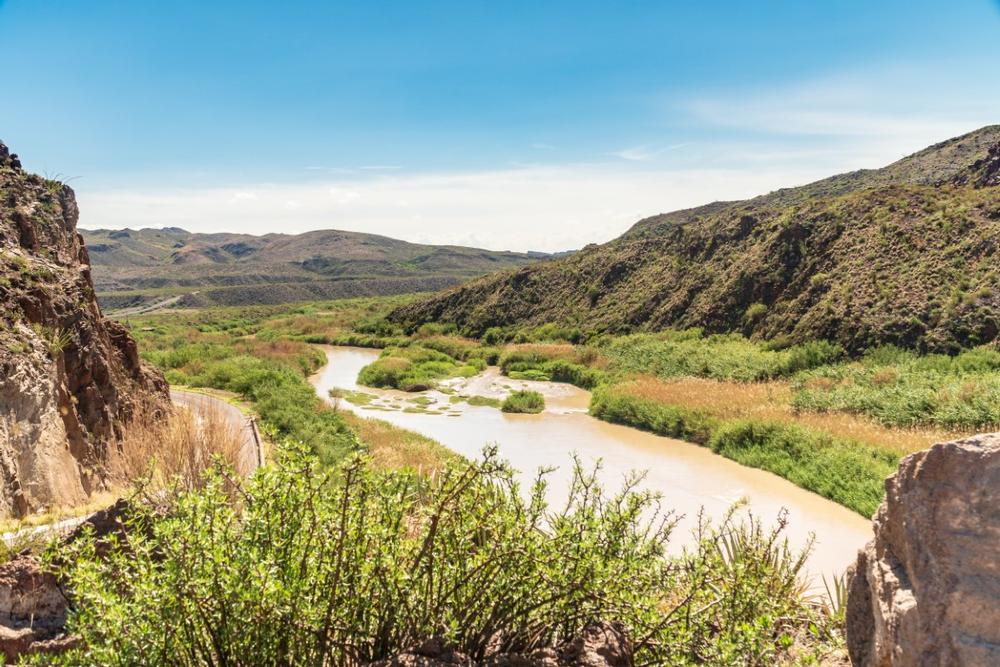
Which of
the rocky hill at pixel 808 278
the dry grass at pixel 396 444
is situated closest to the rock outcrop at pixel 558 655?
the dry grass at pixel 396 444

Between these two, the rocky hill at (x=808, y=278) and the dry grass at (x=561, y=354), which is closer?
the rocky hill at (x=808, y=278)

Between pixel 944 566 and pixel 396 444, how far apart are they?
15960 mm

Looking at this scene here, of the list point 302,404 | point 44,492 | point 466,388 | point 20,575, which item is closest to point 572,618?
point 20,575

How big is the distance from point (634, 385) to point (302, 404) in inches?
514

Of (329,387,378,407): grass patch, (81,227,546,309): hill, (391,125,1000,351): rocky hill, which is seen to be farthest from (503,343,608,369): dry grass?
(81,227,546,309): hill

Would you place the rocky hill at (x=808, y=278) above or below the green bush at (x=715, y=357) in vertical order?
above

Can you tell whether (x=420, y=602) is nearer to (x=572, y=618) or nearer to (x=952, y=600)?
(x=572, y=618)

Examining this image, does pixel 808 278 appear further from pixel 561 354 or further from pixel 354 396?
pixel 354 396

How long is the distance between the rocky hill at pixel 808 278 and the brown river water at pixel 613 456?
43.6ft

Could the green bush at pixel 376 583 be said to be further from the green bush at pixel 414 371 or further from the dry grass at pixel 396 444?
the green bush at pixel 414 371

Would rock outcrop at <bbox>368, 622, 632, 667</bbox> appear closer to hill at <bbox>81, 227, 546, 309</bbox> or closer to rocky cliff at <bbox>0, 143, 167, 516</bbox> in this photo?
rocky cliff at <bbox>0, 143, 167, 516</bbox>

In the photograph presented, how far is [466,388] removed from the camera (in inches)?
1233

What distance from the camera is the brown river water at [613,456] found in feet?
42.1

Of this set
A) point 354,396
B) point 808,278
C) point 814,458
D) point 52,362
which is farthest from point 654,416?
point 808,278
